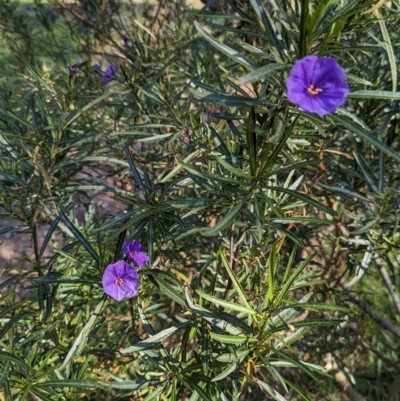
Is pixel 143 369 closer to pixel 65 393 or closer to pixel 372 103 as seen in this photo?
pixel 65 393

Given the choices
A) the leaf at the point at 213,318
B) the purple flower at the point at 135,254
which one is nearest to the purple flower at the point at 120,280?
the purple flower at the point at 135,254

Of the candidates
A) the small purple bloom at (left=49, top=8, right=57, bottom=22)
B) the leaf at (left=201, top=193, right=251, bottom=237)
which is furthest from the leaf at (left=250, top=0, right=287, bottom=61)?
the small purple bloom at (left=49, top=8, right=57, bottom=22)

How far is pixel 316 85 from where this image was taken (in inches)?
29.5

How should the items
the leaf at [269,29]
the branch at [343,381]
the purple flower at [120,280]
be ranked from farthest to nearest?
the branch at [343,381] → the purple flower at [120,280] → the leaf at [269,29]

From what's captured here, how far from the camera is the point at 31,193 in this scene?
1224 millimetres

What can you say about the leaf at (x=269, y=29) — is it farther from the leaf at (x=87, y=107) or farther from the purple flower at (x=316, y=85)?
the leaf at (x=87, y=107)

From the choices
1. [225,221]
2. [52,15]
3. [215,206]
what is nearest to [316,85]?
[225,221]

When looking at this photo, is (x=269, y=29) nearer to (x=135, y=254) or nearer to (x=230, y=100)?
(x=230, y=100)

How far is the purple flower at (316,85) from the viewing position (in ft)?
2.42

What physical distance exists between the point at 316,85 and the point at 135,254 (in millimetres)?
571

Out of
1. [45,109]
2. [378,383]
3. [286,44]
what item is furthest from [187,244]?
[378,383]

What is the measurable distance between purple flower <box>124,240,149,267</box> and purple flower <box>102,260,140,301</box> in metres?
0.02

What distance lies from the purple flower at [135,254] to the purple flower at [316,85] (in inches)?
20.9

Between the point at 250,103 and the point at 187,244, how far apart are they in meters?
1.02
